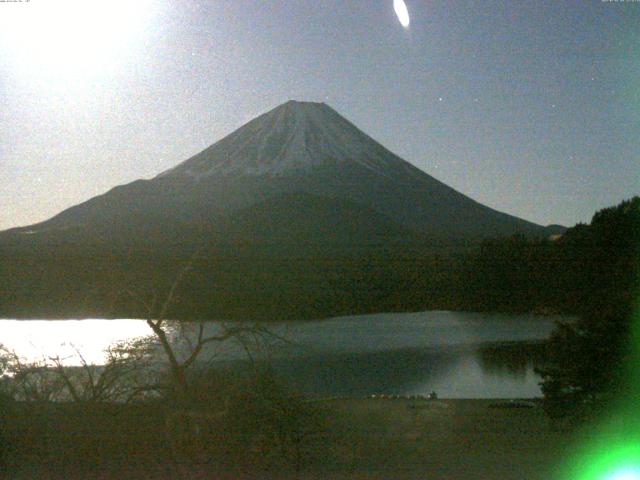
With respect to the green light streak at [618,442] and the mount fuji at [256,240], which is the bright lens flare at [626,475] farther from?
the mount fuji at [256,240]

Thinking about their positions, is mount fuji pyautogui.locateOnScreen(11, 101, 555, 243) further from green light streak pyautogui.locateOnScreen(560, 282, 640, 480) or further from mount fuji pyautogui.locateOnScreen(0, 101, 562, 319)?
green light streak pyautogui.locateOnScreen(560, 282, 640, 480)

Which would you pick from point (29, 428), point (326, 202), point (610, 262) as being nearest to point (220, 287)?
point (610, 262)

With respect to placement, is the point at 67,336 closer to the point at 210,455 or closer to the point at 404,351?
the point at 210,455

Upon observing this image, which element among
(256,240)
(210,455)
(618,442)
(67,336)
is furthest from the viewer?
(256,240)

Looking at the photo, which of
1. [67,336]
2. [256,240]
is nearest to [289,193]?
[256,240]

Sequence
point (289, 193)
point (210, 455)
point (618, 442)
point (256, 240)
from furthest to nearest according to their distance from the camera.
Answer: point (289, 193)
point (256, 240)
point (618, 442)
point (210, 455)

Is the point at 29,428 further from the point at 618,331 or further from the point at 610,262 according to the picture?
the point at 610,262

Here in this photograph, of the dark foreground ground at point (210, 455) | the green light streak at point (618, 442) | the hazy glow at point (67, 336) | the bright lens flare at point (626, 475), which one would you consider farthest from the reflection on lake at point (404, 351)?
the bright lens flare at point (626, 475)
